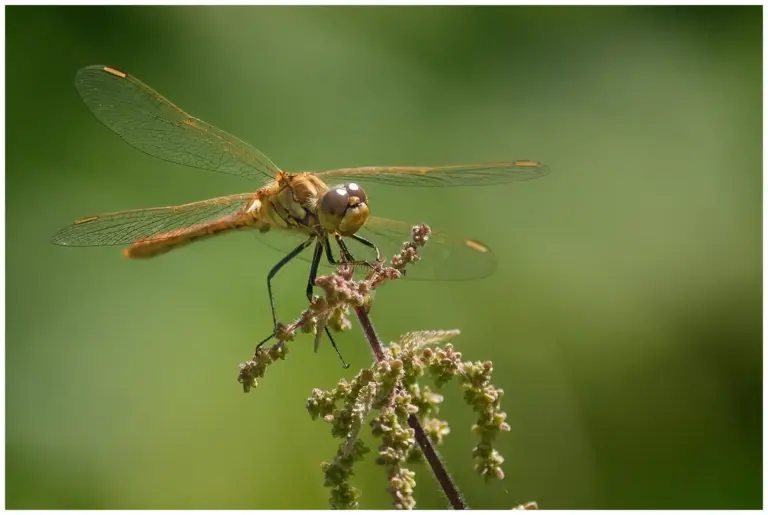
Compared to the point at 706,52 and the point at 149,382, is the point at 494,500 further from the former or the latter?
the point at 706,52

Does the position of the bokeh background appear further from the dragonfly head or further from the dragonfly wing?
the dragonfly head

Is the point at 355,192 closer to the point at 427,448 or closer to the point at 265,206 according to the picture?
the point at 265,206

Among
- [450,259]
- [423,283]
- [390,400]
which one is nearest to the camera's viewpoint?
[390,400]

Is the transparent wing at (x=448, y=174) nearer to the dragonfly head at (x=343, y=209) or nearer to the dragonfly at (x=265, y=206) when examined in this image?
the dragonfly at (x=265, y=206)

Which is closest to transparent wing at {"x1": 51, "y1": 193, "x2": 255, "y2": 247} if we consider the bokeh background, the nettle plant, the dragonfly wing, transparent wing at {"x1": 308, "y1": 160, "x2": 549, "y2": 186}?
transparent wing at {"x1": 308, "y1": 160, "x2": 549, "y2": 186}

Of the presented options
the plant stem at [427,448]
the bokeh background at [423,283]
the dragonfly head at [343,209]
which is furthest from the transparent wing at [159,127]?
the plant stem at [427,448]

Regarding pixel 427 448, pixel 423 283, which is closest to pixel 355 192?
pixel 427 448

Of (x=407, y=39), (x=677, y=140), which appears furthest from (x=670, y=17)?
(x=407, y=39)
